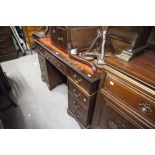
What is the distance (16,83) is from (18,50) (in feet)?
4.63

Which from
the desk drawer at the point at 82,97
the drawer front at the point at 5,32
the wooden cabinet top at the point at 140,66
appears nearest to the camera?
the wooden cabinet top at the point at 140,66

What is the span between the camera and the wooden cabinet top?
65 centimetres

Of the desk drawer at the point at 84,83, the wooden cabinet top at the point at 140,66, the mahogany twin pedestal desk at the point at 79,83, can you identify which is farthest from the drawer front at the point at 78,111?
the wooden cabinet top at the point at 140,66

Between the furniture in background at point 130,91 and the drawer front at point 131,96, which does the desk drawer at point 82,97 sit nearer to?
the furniture in background at point 130,91

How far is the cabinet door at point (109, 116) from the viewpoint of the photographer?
2.79 ft

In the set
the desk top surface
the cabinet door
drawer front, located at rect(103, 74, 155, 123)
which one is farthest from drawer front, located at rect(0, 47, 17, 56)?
drawer front, located at rect(103, 74, 155, 123)

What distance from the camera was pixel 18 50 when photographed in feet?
10.9

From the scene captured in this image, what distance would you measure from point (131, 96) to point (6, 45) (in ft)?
9.79

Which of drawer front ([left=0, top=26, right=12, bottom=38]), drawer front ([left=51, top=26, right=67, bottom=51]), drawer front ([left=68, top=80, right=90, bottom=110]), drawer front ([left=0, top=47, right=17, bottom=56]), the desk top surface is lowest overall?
drawer front ([left=0, top=47, right=17, bottom=56])

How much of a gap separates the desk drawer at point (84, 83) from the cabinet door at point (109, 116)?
8 centimetres

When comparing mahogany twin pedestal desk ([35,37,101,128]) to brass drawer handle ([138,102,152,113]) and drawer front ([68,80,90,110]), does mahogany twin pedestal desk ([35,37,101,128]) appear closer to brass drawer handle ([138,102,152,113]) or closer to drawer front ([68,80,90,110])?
drawer front ([68,80,90,110])

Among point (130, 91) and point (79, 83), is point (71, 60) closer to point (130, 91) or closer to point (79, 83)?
point (79, 83)
